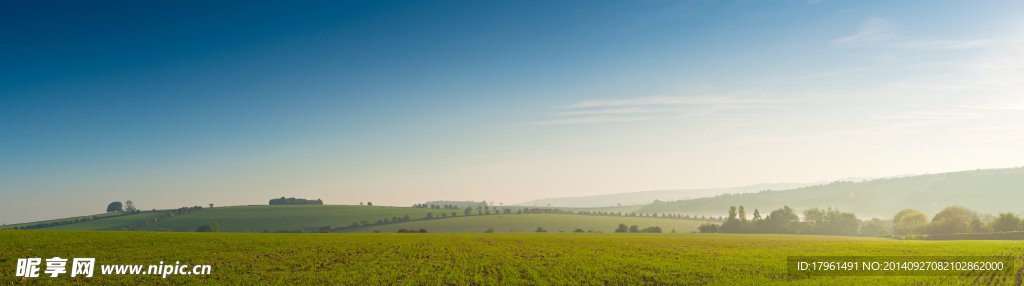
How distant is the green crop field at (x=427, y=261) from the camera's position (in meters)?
23.2

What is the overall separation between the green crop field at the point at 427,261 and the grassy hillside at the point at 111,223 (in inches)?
5819

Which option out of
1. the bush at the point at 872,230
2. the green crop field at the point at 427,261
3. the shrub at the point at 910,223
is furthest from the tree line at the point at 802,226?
the green crop field at the point at 427,261

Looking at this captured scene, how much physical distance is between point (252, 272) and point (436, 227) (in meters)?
127

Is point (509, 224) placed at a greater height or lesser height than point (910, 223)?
lesser

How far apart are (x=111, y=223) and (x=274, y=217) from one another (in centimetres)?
Result: 5530

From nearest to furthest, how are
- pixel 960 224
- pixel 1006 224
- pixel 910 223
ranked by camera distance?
pixel 1006 224
pixel 960 224
pixel 910 223

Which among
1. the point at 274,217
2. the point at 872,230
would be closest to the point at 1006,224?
the point at 872,230

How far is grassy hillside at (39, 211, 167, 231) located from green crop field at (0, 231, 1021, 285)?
485ft

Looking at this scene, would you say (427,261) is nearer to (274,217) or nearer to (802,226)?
(802,226)

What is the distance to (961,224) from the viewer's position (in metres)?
85.3

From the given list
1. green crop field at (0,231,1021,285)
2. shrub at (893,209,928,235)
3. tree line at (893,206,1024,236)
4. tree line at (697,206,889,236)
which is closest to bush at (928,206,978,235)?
tree line at (893,206,1024,236)

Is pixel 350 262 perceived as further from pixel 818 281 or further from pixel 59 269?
pixel 818 281

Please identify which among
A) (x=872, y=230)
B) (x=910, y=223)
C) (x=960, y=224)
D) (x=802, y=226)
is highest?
(x=960, y=224)

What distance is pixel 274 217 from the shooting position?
168 metres
